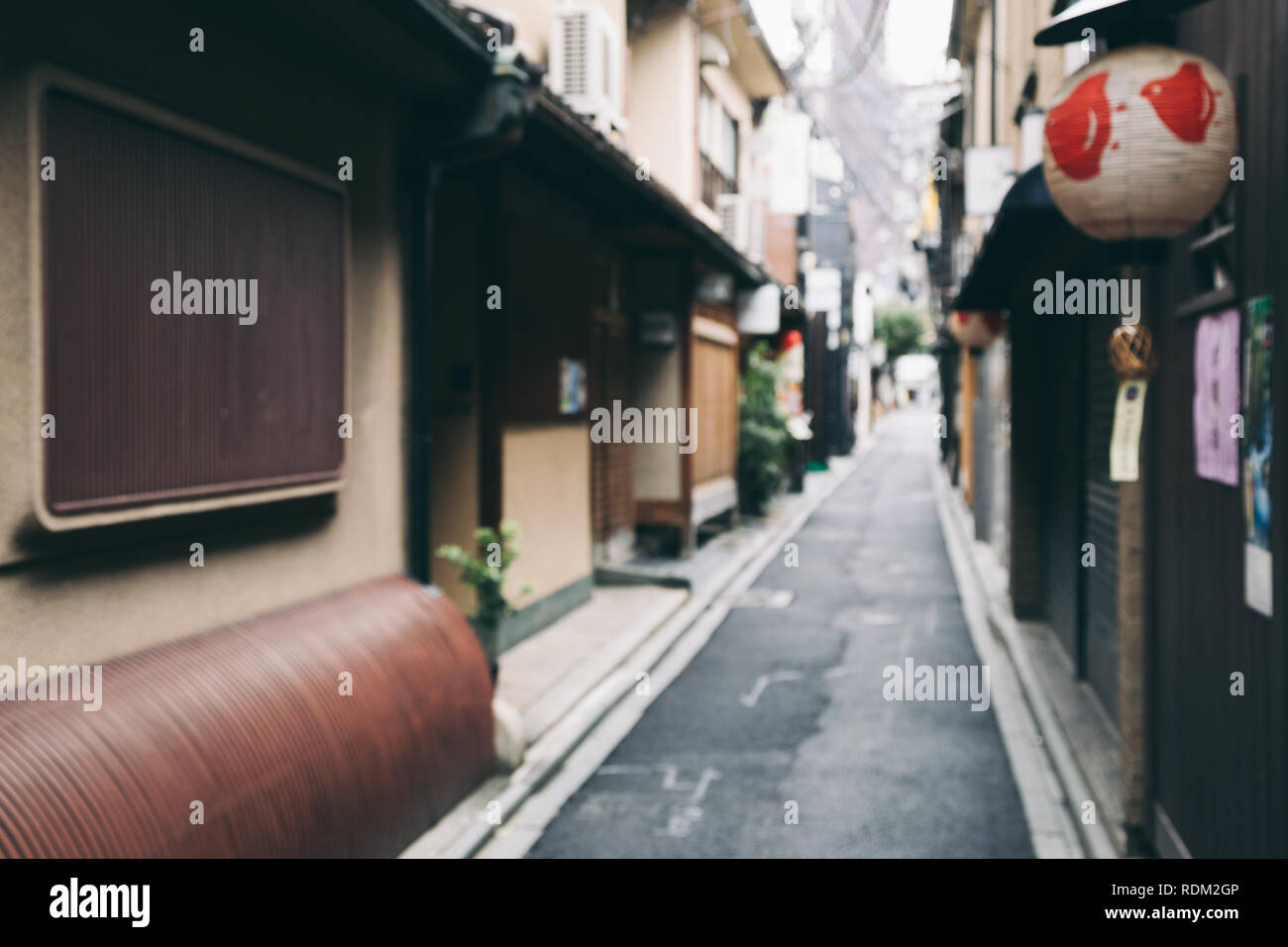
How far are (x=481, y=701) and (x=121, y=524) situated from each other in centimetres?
285

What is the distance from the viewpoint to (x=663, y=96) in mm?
17000

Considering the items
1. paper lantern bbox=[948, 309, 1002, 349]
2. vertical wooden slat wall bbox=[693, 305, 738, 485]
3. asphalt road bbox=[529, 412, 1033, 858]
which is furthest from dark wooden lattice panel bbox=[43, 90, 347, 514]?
vertical wooden slat wall bbox=[693, 305, 738, 485]

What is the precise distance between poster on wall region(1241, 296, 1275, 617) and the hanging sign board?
2.78 ft

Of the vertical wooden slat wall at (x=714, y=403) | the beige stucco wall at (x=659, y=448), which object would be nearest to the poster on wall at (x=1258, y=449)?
the beige stucco wall at (x=659, y=448)

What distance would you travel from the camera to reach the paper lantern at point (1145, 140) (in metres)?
4.07

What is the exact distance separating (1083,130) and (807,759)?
493cm

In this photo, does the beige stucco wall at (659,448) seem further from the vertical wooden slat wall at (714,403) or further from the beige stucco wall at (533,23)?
the beige stucco wall at (533,23)

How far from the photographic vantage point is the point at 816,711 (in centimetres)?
930

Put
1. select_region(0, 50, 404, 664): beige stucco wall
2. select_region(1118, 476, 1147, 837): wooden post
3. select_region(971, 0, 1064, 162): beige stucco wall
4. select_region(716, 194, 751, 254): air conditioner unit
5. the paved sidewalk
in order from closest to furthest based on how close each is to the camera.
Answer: select_region(0, 50, 404, 664): beige stucco wall, select_region(1118, 476, 1147, 837): wooden post, the paved sidewalk, select_region(971, 0, 1064, 162): beige stucco wall, select_region(716, 194, 751, 254): air conditioner unit

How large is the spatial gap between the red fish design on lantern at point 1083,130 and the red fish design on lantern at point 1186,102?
7.8 inches

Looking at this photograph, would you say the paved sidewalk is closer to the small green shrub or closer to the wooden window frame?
the wooden window frame

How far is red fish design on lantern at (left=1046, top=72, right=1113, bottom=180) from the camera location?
4.30 metres
